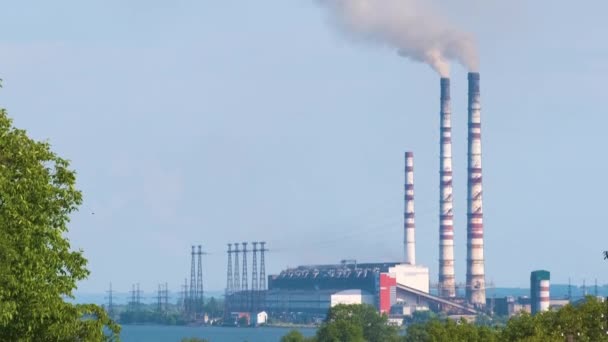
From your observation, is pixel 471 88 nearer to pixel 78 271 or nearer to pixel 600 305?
pixel 600 305

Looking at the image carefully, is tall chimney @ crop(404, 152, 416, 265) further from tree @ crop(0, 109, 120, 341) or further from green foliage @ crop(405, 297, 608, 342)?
tree @ crop(0, 109, 120, 341)

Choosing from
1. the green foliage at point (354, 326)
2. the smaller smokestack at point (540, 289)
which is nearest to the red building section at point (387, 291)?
the smaller smokestack at point (540, 289)

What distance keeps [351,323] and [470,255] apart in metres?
73.2

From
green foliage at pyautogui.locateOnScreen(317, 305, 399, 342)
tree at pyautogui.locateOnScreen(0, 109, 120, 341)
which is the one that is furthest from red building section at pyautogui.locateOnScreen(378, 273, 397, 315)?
tree at pyautogui.locateOnScreen(0, 109, 120, 341)

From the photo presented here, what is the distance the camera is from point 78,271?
73.1 ft

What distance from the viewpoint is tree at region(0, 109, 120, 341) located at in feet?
66.0

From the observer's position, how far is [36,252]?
20609 millimetres

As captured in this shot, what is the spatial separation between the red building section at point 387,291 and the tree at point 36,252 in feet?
566

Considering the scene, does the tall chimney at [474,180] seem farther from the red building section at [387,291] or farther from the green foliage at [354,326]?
the green foliage at [354,326]

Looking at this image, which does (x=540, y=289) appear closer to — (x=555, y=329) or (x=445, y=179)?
(x=445, y=179)

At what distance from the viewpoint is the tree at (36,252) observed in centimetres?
2012

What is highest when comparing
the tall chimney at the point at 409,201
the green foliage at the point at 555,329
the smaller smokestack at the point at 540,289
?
the tall chimney at the point at 409,201

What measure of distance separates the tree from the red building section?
172666 millimetres

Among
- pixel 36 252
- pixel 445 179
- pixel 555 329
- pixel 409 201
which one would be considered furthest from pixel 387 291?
pixel 36 252
